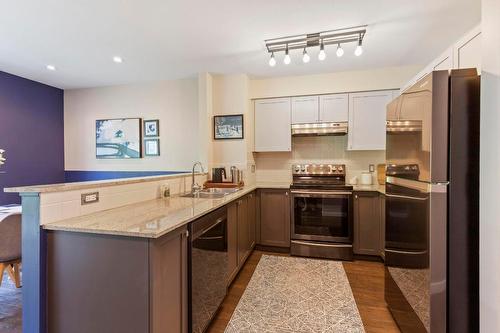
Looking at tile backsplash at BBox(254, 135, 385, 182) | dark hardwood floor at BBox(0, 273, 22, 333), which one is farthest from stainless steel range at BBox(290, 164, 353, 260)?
dark hardwood floor at BBox(0, 273, 22, 333)

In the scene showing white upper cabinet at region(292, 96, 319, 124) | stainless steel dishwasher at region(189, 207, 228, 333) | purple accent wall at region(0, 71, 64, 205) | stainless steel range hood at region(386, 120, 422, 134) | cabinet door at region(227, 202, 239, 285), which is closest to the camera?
stainless steel range hood at region(386, 120, 422, 134)

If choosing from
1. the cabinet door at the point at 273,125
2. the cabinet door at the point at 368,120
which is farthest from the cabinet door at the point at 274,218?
the cabinet door at the point at 368,120

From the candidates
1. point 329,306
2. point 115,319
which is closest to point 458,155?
point 329,306

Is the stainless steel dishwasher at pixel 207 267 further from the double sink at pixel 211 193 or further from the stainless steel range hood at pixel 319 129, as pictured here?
the stainless steel range hood at pixel 319 129

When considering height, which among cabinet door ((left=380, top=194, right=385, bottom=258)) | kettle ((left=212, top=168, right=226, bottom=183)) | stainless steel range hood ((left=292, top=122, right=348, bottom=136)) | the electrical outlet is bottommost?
cabinet door ((left=380, top=194, right=385, bottom=258))

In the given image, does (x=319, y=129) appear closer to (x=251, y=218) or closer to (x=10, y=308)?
(x=251, y=218)

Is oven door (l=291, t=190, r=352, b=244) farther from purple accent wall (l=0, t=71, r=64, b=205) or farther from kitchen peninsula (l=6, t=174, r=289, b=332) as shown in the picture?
purple accent wall (l=0, t=71, r=64, b=205)

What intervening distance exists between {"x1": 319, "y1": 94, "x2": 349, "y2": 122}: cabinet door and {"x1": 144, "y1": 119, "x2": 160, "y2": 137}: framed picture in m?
2.52

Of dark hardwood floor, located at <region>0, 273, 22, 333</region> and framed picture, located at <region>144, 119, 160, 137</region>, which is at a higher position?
framed picture, located at <region>144, 119, 160, 137</region>

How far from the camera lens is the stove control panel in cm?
370

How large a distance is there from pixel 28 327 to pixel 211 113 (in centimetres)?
281

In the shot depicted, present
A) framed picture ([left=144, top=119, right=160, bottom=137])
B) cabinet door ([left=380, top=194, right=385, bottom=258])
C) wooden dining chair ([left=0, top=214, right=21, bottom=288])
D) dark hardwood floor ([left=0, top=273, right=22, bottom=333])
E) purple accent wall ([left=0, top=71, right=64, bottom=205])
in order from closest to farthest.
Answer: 1. dark hardwood floor ([left=0, top=273, right=22, bottom=333])
2. wooden dining chair ([left=0, top=214, right=21, bottom=288])
3. cabinet door ([left=380, top=194, right=385, bottom=258])
4. purple accent wall ([left=0, top=71, right=64, bottom=205])
5. framed picture ([left=144, top=119, right=160, bottom=137])

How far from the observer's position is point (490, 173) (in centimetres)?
112

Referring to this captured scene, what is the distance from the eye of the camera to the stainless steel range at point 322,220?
10.3ft
